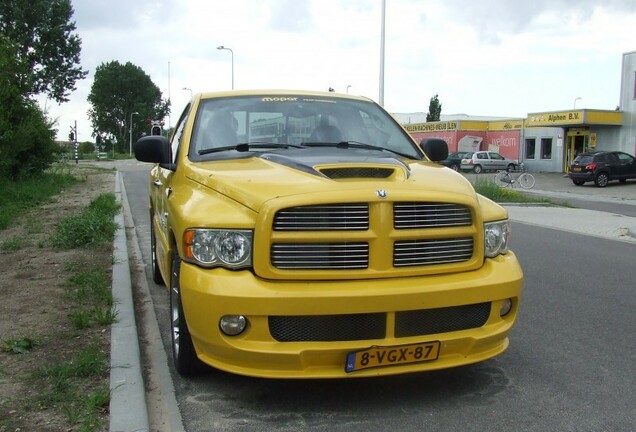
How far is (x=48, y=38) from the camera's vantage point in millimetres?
52719

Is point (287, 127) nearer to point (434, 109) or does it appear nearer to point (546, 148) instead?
point (546, 148)

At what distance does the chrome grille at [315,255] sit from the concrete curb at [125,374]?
1.10 m

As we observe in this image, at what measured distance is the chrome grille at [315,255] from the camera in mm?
3416

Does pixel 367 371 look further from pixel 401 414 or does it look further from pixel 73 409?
pixel 73 409

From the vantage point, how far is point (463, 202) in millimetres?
3697

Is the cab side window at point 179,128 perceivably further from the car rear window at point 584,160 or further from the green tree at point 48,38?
the green tree at point 48,38

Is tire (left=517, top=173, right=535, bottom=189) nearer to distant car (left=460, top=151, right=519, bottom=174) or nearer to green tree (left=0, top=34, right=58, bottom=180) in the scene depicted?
distant car (left=460, top=151, right=519, bottom=174)

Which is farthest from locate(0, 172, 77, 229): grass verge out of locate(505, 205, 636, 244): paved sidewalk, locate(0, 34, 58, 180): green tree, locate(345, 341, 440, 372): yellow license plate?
locate(505, 205, 636, 244): paved sidewalk

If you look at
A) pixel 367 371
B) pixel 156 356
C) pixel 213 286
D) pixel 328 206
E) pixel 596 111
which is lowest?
pixel 156 356

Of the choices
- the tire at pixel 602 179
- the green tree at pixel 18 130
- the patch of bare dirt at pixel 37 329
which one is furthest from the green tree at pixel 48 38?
the patch of bare dirt at pixel 37 329

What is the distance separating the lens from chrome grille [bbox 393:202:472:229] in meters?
3.54

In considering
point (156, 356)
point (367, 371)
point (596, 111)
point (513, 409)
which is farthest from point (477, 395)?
point (596, 111)

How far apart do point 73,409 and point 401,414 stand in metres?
1.82

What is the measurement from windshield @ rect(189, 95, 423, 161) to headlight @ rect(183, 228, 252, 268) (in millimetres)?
1185
